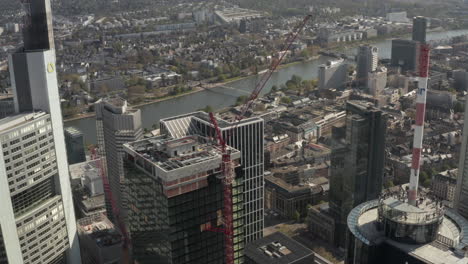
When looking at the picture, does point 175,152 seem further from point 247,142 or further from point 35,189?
point 35,189

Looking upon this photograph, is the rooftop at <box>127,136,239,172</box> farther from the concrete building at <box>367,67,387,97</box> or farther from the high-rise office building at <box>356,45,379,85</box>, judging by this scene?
the high-rise office building at <box>356,45,379,85</box>

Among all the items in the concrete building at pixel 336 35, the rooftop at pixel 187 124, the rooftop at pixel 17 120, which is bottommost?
the concrete building at pixel 336 35

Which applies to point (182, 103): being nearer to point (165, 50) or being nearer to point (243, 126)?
point (165, 50)

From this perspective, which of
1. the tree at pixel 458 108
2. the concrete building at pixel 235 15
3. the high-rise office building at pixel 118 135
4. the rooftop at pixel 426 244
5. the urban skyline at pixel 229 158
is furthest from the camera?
the concrete building at pixel 235 15

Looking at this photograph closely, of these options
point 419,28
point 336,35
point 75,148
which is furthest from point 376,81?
point 75,148

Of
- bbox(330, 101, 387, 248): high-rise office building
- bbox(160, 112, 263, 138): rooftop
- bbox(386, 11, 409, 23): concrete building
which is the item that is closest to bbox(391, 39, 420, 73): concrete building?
bbox(386, 11, 409, 23): concrete building

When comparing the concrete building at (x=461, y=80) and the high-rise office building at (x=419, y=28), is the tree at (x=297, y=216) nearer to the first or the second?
the concrete building at (x=461, y=80)

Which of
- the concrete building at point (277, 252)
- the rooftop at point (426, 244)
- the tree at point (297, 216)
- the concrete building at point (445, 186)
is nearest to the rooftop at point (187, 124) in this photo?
the concrete building at point (277, 252)

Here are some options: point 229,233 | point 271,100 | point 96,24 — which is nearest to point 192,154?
point 229,233
